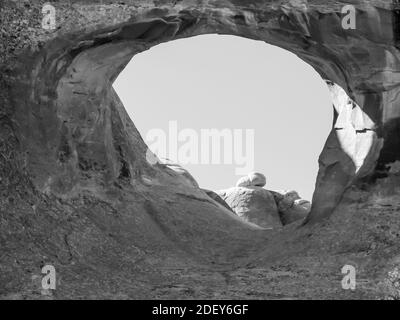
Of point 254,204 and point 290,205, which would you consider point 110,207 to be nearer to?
point 254,204

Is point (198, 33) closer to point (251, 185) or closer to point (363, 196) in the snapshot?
point (363, 196)

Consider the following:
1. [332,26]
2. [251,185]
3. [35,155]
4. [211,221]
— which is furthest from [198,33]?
[251,185]

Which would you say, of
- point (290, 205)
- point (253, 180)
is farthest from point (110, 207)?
point (253, 180)

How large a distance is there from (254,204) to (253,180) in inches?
85.0

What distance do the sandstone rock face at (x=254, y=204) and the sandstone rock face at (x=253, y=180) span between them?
706 millimetres

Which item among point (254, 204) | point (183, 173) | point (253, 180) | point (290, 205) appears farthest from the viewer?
point (253, 180)

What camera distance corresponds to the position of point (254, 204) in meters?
35.7

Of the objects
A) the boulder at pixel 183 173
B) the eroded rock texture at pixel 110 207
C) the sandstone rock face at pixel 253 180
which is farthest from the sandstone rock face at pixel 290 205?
the eroded rock texture at pixel 110 207

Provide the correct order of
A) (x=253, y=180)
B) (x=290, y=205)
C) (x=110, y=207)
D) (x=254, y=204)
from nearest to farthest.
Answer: (x=110, y=207), (x=254, y=204), (x=290, y=205), (x=253, y=180)

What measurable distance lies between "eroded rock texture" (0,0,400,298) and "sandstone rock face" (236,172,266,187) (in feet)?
53.0

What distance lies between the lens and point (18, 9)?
1916 cm

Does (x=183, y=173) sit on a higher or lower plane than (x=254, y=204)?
higher

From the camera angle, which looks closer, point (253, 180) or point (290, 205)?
point (290, 205)
